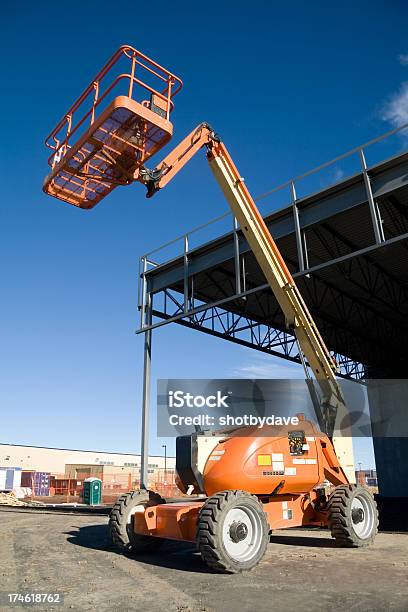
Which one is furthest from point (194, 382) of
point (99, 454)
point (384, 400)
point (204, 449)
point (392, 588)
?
point (99, 454)

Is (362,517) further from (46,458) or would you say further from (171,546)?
(46,458)

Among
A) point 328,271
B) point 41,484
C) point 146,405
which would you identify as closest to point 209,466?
point 146,405

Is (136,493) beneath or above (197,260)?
beneath

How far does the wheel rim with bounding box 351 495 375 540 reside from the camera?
997 centimetres

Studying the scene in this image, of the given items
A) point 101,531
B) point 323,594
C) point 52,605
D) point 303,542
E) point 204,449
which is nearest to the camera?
point 52,605

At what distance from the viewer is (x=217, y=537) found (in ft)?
24.1

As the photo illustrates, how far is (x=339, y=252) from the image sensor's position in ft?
57.0

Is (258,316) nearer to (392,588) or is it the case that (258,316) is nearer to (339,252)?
(339,252)

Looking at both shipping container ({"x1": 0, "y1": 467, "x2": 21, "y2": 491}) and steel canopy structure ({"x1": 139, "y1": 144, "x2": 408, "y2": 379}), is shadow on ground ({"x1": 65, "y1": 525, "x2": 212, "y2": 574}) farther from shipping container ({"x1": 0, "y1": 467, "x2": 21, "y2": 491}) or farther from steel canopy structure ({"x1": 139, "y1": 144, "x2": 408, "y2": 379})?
shipping container ({"x1": 0, "y1": 467, "x2": 21, "y2": 491})

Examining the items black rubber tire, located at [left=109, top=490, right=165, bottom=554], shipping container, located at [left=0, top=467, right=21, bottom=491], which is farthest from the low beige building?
black rubber tire, located at [left=109, top=490, right=165, bottom=554]

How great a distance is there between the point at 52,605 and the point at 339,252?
14.6 m

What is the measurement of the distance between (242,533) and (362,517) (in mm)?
3649

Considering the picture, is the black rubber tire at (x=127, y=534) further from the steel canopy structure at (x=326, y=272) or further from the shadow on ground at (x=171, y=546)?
the steel canopy structure at (x=326, y=272)

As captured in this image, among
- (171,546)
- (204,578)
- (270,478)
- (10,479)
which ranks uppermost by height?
(270,478)
